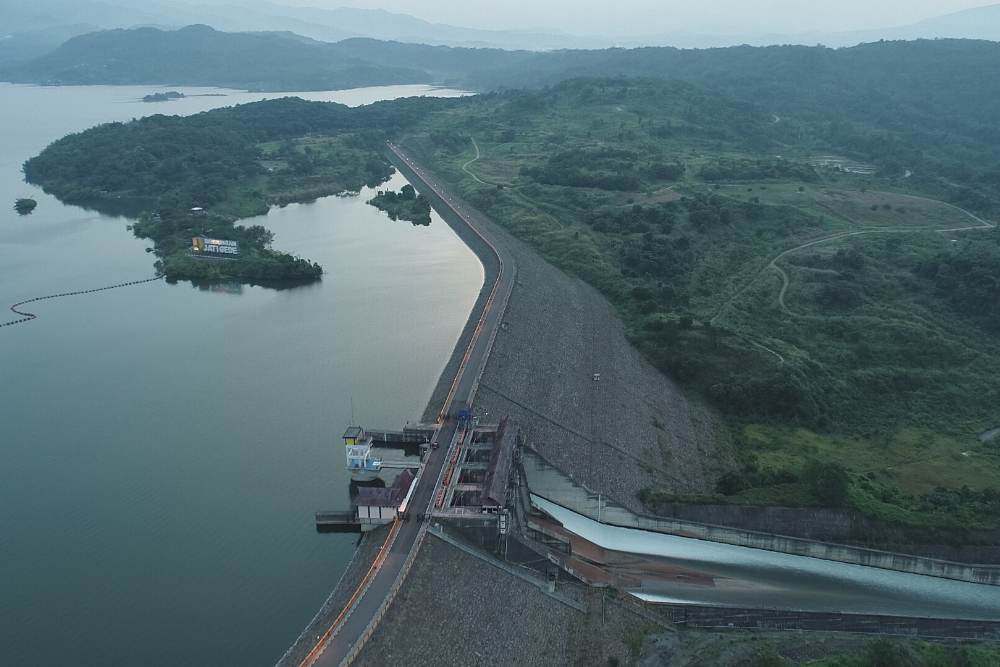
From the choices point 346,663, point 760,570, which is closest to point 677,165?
point 760,570

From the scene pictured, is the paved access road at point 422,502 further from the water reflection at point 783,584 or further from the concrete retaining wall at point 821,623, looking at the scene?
the concrete retaining wall at point 821,623

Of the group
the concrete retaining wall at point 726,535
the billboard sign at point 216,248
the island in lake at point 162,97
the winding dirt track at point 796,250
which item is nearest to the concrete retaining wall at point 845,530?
the concrete retaining wall at point 726,535

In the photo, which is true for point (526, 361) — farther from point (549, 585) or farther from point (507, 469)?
point (549, 585)

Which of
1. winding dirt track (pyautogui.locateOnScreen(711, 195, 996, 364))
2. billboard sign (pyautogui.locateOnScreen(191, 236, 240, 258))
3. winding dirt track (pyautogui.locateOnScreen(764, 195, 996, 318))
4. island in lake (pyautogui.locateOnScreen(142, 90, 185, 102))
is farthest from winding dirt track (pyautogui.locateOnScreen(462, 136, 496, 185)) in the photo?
island in lake (pyautogui.locateOnScreen(142, 90, 185, 102))

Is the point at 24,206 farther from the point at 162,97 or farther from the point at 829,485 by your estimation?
the point at 162,97

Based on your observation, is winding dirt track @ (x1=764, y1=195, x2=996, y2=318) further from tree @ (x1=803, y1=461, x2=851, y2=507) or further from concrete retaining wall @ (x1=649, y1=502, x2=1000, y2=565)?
concrete retaining wall @ (x1=649, y1=502, x2=1000, y2=565)

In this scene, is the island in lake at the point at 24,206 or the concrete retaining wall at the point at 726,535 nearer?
the concrete retaining wall at the point at 726,535
